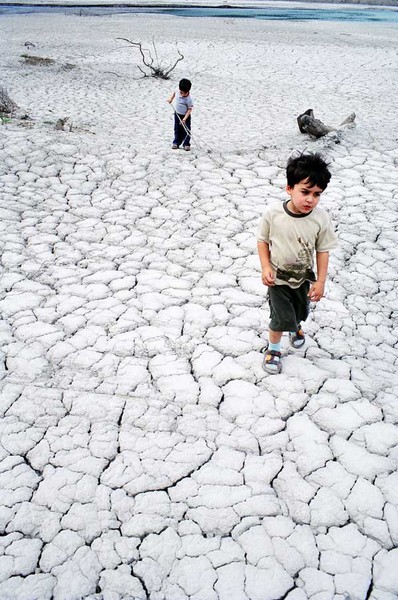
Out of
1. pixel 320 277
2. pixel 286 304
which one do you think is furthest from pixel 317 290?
pixel 286 304

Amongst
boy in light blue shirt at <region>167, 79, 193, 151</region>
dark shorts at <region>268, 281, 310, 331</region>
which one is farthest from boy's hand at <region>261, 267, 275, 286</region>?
boy in light blue shirt at <region>167, 79, 193, 151</region>

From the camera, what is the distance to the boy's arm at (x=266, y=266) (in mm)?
1956

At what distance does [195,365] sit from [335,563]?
41.0 inches

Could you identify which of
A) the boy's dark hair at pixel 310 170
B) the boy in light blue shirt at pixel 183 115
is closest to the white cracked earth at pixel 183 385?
the boy in light blue shirt at pixel 183 115

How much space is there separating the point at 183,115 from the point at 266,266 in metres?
3.38

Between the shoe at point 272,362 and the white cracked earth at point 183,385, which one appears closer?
the white cracked earth at point 183,385

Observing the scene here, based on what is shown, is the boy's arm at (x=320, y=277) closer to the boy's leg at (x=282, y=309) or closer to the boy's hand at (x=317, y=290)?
the boy's hand at (x=317, y=290)

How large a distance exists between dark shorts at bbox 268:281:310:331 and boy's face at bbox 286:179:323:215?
38 cm

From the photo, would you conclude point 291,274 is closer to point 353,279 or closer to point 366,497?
point 366,497

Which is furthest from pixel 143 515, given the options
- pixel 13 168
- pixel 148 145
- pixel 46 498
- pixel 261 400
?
pixel 148 145

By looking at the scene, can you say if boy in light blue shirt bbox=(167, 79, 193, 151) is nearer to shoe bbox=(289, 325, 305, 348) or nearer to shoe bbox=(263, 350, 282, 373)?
shoe bbox=(289, 325, 305, 348)

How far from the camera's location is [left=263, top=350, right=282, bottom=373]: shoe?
7.29 feet

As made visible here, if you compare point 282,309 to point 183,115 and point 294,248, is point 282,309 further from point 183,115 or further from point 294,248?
point 183,115

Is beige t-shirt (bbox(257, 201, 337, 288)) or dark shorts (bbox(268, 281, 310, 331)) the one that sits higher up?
beige t-shirt (bbox(257, 201, 337, 288))
